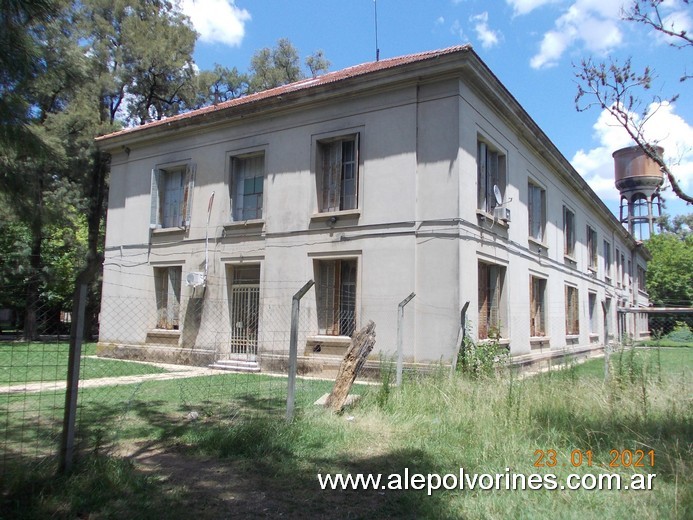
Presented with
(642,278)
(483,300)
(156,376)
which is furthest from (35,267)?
(642,278)

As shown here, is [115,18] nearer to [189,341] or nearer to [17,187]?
[189,341]

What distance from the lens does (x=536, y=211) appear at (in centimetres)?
1689

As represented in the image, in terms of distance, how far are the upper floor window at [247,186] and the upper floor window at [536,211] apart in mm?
8028

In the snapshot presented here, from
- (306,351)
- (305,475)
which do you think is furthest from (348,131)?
(305,475)

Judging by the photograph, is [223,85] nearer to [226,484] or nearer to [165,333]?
[165,333]

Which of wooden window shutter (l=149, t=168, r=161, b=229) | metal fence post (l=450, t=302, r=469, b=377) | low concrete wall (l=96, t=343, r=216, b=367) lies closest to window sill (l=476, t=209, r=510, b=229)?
metal fence post (l=450, t=302, r=469, b=377)

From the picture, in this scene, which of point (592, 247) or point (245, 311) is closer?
point (245, 311)

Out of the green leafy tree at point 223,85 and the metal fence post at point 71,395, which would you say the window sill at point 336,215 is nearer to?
the metal fence post at point 71,395

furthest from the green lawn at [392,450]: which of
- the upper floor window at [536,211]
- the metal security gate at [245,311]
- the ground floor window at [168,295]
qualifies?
the upper floor window at [536,211]

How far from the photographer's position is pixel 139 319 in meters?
16.0

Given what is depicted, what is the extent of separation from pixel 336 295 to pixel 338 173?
3026 millimetres

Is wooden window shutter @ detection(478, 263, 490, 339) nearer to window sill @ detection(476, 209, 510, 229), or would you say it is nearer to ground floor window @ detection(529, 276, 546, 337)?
window sill @ detection(476, 209, 510, 229)

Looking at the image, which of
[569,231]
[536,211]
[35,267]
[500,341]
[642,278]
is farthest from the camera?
[642,278]
